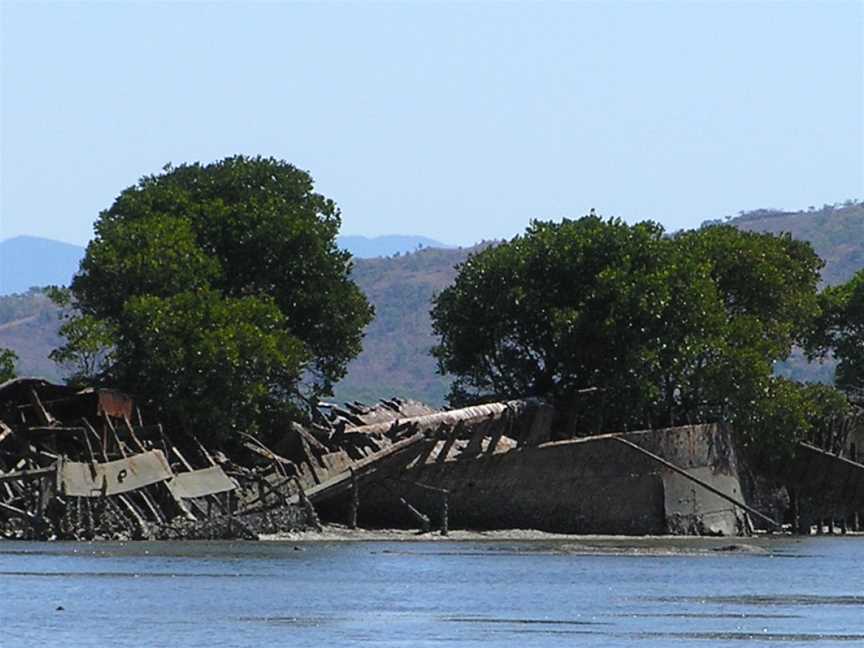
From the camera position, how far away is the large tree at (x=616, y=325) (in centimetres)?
7206

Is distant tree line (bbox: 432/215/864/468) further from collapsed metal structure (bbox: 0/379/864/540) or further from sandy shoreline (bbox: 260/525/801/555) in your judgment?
sandy shoreline (bbox: 260/525/801/555)

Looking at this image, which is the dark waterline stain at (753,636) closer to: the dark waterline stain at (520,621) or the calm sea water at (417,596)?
the calm sea water at (417,596)

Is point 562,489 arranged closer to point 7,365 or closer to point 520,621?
point 7,365

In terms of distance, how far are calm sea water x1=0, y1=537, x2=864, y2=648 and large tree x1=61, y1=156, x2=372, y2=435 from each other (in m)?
6.05

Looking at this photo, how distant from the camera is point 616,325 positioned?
7181cm

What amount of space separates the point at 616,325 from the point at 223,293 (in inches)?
455

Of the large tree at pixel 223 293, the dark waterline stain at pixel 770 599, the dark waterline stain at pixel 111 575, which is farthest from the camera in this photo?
the large tree at pixel 223 293

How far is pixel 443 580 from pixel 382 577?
1.47 meters

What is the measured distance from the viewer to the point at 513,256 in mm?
75312

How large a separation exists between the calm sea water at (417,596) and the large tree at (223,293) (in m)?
6.05

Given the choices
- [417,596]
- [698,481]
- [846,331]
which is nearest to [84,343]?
[698,481]

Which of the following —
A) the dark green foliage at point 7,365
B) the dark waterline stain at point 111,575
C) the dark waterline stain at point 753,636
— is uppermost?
the dark green foliage at point 7,365

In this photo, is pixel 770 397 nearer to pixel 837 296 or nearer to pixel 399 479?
pixel 399 479

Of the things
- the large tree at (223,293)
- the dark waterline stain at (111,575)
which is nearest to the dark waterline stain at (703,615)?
the dark waterline stain at (111,575)
